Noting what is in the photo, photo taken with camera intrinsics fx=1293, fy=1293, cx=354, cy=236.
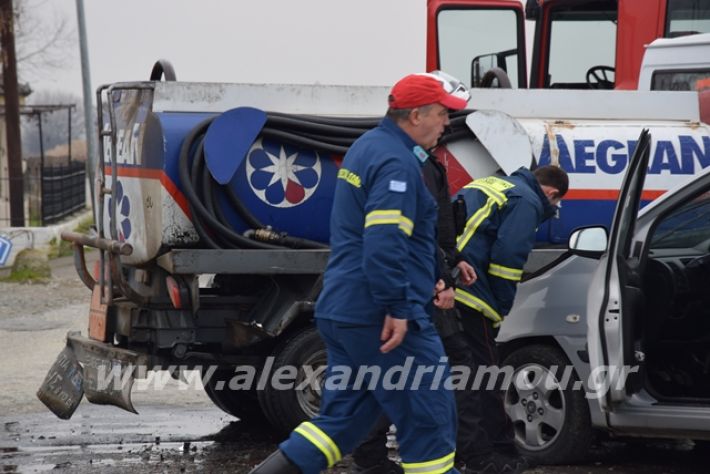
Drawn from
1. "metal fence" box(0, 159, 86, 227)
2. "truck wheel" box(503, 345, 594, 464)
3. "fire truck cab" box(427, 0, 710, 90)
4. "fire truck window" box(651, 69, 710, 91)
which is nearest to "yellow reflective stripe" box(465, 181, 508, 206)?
"truck wheel" box(503, 345, 594, 464)

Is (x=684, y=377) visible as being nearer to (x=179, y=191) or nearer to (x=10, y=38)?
(x=179, y=191)

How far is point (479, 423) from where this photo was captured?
6.24m

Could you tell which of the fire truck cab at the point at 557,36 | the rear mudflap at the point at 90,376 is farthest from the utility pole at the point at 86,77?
the rear mudflap at the point at 90,376

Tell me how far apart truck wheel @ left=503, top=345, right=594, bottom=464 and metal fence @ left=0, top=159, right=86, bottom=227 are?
17.0 metres

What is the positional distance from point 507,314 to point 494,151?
1.13 metres

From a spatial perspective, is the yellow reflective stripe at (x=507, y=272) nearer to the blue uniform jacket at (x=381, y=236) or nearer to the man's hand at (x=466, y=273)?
the man's hand at (x=466, y=273)

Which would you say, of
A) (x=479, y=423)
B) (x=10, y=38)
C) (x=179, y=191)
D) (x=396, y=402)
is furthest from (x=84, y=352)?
(x=10, y=38)

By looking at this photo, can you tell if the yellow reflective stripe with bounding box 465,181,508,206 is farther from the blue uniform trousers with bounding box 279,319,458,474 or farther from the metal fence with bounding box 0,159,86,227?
the metal fence with bounding box 0,159,86,227

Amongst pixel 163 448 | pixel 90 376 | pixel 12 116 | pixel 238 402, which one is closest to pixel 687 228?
pixel 238 402

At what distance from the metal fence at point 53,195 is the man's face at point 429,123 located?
18.3 meters

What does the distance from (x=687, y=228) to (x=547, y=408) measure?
3.92ft

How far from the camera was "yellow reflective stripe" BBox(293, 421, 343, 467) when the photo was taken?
16.6 feet

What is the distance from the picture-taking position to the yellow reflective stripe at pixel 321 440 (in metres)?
5.07

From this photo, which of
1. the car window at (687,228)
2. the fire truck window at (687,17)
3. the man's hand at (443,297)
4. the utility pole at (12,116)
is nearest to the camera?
the man's hand at (443,297)
